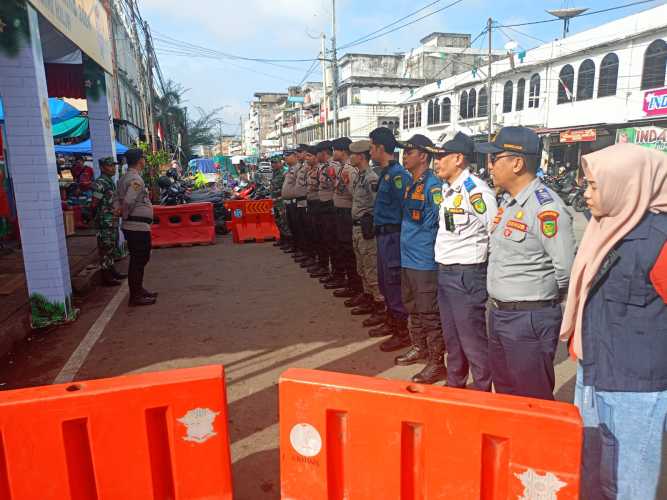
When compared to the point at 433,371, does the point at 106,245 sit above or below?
above

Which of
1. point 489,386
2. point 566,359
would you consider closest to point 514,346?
point 489,386

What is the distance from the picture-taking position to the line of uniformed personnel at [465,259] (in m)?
2.45

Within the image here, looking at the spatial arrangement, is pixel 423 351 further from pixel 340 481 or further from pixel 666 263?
pixel 666 263

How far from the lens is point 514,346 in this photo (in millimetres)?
2502

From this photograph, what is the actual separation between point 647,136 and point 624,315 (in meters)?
21.6

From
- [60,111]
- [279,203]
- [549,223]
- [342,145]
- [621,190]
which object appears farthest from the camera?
[60,111]

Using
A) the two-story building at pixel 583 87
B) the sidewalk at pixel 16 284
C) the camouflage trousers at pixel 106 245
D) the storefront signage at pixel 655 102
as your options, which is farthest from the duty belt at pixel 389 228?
the storefront signage at pixel 655 102

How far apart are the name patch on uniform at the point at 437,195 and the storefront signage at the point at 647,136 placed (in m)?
18.3

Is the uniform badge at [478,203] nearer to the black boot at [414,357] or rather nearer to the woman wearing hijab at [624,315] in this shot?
the woman wearing hijab at [624,315]

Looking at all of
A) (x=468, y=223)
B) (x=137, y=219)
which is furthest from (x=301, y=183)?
(x=468, y=223)

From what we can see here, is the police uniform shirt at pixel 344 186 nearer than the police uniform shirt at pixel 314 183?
Yes

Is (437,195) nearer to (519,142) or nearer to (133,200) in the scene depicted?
(519,142)

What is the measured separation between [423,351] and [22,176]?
14.9 feet

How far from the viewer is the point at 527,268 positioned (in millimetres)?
2453
